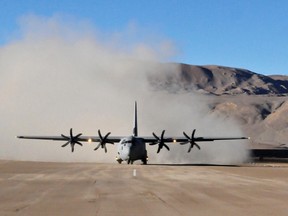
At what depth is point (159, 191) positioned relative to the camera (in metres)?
22.8

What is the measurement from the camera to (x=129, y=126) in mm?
121500

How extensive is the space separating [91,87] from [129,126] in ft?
99.3

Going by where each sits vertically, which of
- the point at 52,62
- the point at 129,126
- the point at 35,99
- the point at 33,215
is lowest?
the point at 33,215

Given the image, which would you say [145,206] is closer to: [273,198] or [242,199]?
[242,199]

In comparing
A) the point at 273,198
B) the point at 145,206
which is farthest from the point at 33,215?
the point at 273,198

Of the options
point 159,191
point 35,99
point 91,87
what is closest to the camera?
point 159,191

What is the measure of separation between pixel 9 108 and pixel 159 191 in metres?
111

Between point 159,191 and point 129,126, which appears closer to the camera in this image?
point 159,191

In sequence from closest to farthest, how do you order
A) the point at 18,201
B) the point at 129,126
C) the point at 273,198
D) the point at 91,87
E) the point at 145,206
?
the point at 145,206
the point at 18,201
the point at 273,198
the point at 129,126
the point at 91,87

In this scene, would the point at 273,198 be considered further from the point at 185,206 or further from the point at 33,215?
the point at 33,215

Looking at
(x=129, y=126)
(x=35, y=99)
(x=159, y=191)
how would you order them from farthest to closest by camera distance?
(x=35, y=99)
(x=129, y=126)
(x=159, y=191)

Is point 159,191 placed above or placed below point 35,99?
below

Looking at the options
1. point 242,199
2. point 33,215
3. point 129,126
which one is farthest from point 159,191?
point 129,126

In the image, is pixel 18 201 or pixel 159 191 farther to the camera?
pixel 159 191
